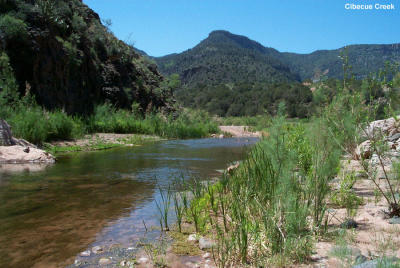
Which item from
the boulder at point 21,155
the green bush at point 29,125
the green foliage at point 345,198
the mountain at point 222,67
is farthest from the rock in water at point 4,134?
the mountain at point 222,67

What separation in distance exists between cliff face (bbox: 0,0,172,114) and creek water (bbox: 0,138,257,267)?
305 inches

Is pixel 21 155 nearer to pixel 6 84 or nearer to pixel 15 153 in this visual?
pixel 15 153

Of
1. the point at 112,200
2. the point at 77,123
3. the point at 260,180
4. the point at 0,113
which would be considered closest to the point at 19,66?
the point at 77,123

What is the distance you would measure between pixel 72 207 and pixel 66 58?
15.1m

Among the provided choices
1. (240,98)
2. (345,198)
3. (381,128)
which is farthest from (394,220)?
(240,98)

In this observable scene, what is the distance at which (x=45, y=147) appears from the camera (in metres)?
12.0

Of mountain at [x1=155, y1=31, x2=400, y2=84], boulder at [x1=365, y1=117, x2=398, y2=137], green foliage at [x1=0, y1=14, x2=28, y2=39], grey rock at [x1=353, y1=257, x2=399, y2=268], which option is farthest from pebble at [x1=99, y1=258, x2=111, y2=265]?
mountain at [x1=155, y1=31, x2=400, y2=84]

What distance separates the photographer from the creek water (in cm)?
363

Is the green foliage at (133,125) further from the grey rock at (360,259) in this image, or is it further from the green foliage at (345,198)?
the grey rock at (360,259)

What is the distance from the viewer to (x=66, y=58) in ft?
60.9

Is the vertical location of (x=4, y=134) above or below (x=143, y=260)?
above

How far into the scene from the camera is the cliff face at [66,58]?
639 inches

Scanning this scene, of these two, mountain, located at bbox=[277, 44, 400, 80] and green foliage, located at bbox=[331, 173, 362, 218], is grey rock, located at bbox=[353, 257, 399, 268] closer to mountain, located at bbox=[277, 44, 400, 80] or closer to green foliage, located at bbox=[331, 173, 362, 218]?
green foliage, located at bbox=[331, 173, 362, 218]

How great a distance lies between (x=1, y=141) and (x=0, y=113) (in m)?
2.17
